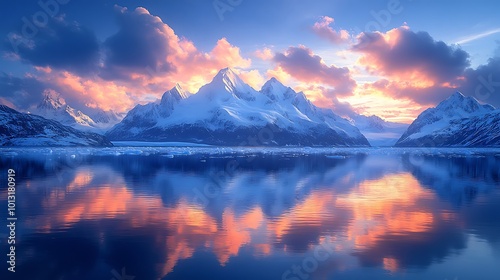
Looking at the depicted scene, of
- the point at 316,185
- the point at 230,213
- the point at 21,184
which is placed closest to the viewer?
the point at 230,213

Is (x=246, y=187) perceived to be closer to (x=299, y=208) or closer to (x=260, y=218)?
(x=299, y=208)

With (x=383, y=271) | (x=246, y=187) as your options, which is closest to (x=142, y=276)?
(x=383, y=271)

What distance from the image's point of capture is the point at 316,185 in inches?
1943

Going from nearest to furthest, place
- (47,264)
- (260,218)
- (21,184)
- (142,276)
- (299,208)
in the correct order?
1. (142,276)
2. (47,264)
3. (260,218)
4. (299,208)
5. (21,184)

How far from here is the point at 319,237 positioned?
74.6ft

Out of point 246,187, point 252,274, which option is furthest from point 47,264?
point 246,187

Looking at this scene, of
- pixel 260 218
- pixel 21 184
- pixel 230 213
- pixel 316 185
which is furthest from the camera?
pixel 316 185

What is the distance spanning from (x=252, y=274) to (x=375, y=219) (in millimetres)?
14858

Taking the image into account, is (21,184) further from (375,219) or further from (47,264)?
(375,219)

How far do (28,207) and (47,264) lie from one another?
16.4 meters

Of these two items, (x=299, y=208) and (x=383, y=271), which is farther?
(x=299, y=208)

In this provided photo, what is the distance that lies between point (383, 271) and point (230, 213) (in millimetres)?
14828

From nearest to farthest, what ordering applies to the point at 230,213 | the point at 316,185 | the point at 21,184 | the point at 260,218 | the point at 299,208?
the point at 260,218 < the point at 230,213 < the point at 299,208 < the point at 21,184 < the point at 316,185

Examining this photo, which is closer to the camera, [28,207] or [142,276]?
[142,276]
